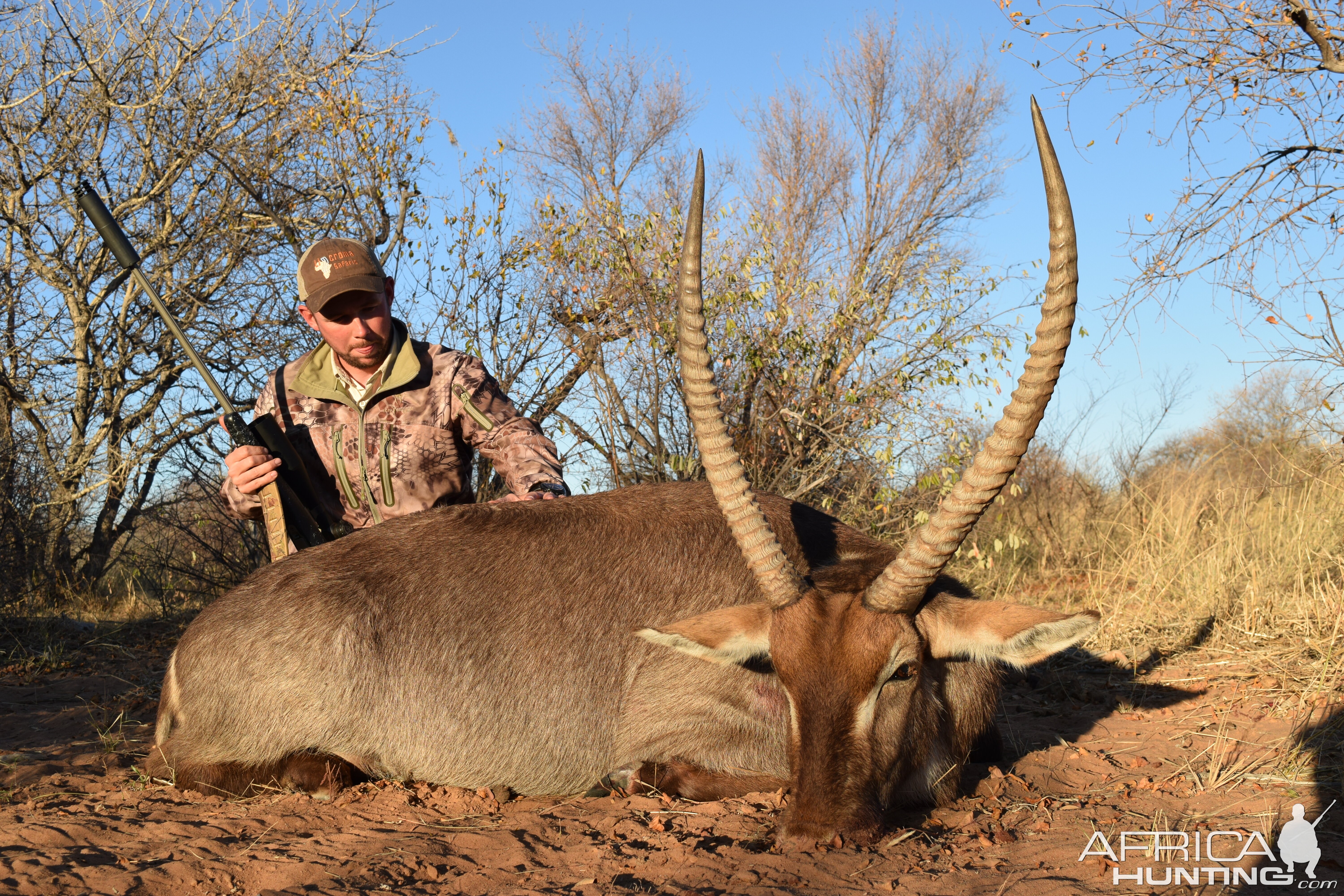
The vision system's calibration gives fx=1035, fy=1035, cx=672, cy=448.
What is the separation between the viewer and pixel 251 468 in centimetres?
547

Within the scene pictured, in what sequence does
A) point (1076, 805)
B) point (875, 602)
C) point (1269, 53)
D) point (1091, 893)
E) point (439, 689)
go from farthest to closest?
point (1269, 53)
point (439, 689)
point (1076, 805)
point (875, 602)
point (1091, 893)

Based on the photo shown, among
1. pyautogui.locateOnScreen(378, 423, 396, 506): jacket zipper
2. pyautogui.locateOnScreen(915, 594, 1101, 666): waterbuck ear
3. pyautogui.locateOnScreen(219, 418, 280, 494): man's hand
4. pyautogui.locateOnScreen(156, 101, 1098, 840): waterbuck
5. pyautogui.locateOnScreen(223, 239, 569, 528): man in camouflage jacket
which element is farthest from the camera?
pyautogui.locateOnScreen(378, 423, 396, 506): jacket zipper

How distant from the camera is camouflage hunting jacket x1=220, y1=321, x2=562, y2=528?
591 cm

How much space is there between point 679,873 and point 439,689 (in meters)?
1.51

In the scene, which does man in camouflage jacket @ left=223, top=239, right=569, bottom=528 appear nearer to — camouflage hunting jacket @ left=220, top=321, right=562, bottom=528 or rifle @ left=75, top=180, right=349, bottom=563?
camouflage hunting jacket @ left=220, top=321, right=562, bottom=528

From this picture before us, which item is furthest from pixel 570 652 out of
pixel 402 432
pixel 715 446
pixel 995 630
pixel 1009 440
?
pixel 402 432

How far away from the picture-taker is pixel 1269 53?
8078mm

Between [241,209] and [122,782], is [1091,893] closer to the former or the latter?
→ [122,782]

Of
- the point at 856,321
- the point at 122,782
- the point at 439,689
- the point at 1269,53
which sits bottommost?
the point at 122,782

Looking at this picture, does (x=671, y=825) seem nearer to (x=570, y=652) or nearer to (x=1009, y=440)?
(x=570, y=652)

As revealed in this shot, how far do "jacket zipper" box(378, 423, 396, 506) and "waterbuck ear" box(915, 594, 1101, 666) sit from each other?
3410mm

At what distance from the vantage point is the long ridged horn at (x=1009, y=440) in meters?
3.08

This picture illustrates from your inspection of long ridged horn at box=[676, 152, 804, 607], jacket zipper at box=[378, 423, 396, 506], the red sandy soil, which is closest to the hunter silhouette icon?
the red sandy soil

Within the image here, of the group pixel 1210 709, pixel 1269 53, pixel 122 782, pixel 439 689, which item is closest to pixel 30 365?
pixel 122 782
